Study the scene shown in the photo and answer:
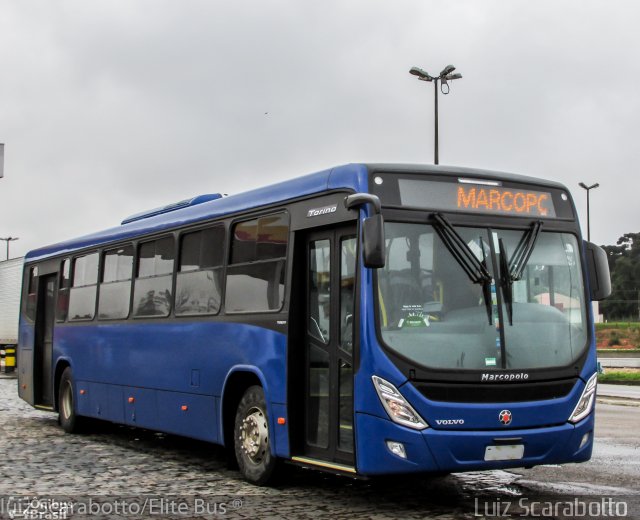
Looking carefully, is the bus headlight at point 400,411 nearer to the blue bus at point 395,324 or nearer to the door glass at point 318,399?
the blue bus at point 395,324

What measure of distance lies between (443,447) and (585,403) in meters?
1.57

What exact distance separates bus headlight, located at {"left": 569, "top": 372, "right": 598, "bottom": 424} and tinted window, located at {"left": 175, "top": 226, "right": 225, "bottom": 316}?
4195mm

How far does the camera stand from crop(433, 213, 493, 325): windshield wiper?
8984 mm

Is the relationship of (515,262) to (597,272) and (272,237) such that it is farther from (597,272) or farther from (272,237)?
(272,237)

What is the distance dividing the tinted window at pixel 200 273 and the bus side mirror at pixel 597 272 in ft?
13.1

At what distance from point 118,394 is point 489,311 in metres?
7.01

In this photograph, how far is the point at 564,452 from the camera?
8984mm

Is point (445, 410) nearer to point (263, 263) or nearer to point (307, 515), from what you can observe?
point (307, 515)

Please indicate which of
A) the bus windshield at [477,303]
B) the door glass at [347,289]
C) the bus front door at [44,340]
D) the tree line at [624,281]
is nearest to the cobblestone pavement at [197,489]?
the bus windshield at [477,303]

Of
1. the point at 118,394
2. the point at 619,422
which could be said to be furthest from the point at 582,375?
the point at 619,422

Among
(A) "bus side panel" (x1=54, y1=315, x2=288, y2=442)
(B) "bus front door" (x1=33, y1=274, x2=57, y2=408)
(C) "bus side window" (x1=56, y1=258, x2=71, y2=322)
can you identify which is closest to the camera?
(A) "bus side panel" (x1=54, y1=315, x2=288, y2=442)

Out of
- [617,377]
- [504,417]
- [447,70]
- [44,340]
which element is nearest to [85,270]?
[44,340]

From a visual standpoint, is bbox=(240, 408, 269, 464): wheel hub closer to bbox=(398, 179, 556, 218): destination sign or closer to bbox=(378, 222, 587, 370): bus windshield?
bbox=(378, 222, 587, 370): bus windshield

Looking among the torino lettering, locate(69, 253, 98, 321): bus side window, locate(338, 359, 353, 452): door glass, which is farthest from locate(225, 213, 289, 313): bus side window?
locate(69, 253, 98, 321): bus side window
